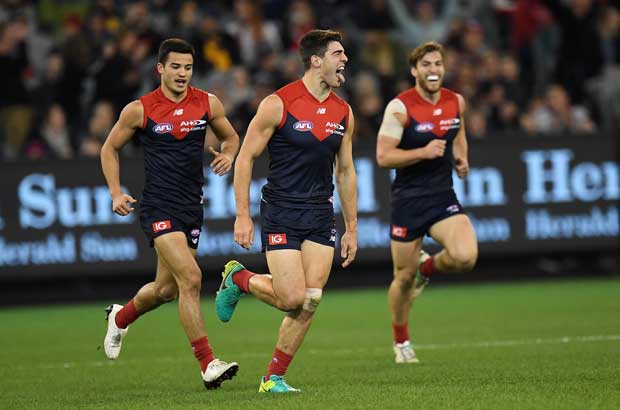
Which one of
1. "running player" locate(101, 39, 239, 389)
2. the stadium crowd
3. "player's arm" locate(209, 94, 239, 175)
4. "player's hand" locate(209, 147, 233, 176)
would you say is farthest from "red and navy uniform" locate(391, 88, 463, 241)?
the stadium crowd

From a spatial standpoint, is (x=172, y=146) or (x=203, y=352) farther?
(x=172, y=146)

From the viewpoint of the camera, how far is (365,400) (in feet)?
29.0

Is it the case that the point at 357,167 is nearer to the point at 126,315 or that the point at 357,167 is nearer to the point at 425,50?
the point at 425,50

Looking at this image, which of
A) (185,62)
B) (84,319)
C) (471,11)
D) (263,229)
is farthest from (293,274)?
(471,11)

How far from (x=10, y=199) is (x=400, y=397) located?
35.7 ft

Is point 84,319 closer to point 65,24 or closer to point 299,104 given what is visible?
point 65,24

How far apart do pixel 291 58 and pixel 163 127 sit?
1072 centimetres

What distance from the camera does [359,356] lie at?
1220 cm

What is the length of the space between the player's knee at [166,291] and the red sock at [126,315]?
372mm

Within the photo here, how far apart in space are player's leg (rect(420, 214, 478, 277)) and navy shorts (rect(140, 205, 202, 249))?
2509 mm

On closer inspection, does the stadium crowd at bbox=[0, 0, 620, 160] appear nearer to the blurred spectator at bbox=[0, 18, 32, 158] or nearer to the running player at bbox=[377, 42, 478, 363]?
the blurred spectator at bbox=[0, 18, 32, 158]

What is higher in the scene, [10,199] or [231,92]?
[231,92]

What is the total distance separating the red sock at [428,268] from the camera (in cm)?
1208

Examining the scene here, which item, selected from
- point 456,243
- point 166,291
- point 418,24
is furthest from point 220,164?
point 418,24
